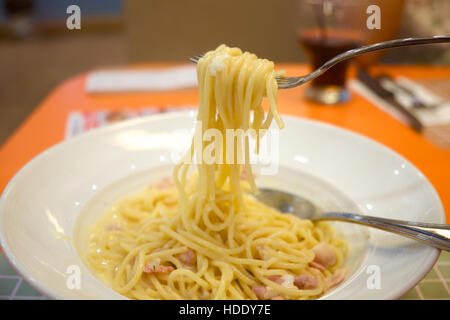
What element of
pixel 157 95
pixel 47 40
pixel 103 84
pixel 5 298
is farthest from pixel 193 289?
pixel 47 40

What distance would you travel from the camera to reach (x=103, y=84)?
2.06m

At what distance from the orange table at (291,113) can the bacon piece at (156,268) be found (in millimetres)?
558

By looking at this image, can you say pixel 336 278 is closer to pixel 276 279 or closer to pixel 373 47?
pixel 276 279

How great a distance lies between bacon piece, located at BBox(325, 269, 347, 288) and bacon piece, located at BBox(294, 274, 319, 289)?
0.09ft

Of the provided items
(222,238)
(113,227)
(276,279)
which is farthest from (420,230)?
(113,227)

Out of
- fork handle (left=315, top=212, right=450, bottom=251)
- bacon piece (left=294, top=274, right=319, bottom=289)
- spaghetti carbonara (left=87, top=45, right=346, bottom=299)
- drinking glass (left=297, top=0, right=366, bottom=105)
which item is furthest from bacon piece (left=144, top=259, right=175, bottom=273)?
drinking glass (left=297, top=0, right=366, bottom=105)

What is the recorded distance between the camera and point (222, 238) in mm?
1108

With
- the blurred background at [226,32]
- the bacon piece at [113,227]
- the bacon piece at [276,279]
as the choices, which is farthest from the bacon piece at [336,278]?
the blurred background at [226,32]

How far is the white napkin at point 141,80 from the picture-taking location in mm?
2024

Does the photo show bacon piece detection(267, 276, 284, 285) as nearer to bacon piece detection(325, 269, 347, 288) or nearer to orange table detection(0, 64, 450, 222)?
bacon piece detection(325, 269, 347, 288)

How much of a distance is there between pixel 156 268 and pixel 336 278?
414 mm

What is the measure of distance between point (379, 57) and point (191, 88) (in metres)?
1.37

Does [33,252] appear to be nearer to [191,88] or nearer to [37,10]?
[191,88]

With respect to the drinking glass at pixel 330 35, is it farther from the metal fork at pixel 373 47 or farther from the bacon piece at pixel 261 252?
the bacon piece at pixel 261 252
